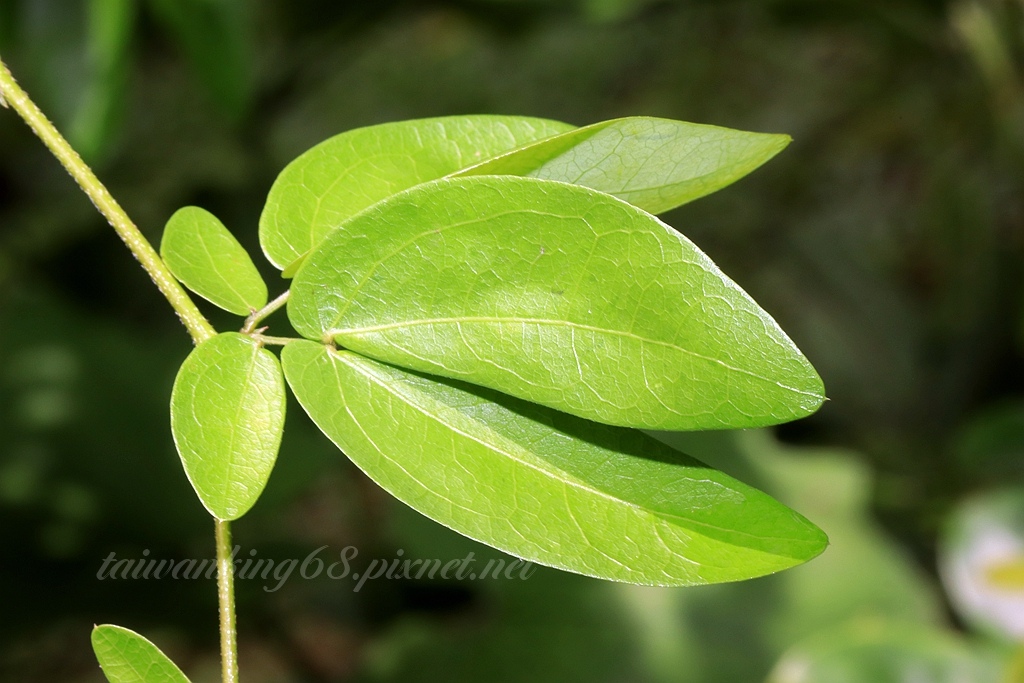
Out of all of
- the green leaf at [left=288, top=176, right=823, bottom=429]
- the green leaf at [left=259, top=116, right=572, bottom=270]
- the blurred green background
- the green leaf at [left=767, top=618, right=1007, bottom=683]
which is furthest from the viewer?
the blurred green background

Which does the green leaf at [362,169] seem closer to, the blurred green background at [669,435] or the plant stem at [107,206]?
the plant stem at [107,206]

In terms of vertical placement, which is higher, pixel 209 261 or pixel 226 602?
pixel 209 261

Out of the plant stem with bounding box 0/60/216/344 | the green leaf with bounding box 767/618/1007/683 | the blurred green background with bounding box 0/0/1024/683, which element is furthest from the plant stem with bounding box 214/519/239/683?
the green leaf with bounding box 767/618/1007/683

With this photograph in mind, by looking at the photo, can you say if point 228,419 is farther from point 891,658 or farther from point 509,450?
point 891,658

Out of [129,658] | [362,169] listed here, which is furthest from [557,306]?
[129,658]

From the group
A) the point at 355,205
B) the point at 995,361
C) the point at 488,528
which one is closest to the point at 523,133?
the point at 355,205

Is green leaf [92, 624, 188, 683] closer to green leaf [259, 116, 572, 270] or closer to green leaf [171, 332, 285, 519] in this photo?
green leaf [171, 332, 285, 519]

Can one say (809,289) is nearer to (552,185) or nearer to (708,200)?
(708,200)
